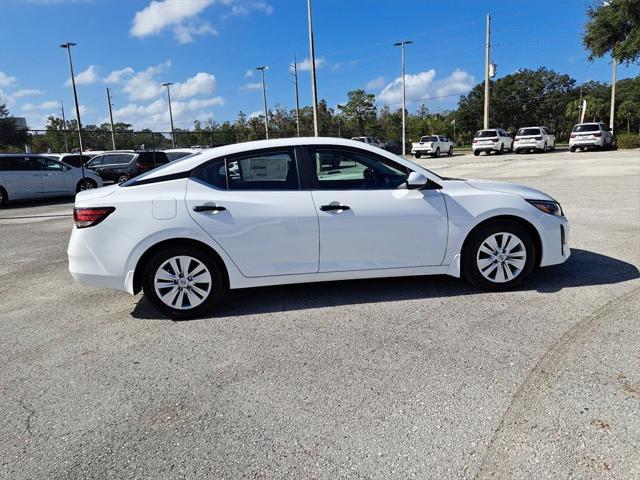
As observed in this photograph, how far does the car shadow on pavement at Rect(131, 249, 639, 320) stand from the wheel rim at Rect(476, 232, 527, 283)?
0.23 metres

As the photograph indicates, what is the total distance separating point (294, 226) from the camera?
4410 millimetres

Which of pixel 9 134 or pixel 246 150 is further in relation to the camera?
pixel 9 134

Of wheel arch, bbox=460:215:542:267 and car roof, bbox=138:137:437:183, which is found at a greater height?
car roof, bbox=138:137:437:183

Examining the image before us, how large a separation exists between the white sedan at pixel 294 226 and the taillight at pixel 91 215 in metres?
0.01

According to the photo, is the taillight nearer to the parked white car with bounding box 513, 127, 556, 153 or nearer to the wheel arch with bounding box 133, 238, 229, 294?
the wheel arch with bounding box 133, 238, 229, 294

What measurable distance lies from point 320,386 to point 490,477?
1207mm

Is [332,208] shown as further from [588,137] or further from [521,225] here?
[588,137]

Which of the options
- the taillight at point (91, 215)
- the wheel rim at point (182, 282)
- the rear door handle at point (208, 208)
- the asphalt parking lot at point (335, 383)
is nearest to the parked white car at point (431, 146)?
the asphalt parking lot at point (335, 383)

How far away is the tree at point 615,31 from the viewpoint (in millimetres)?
24969

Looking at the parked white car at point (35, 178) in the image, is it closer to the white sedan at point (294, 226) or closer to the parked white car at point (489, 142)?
the white sedan at point (294, 226)

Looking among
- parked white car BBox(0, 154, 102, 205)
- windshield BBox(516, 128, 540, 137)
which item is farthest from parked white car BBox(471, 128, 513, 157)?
parked white car BBox(0, 154, 102, 205)

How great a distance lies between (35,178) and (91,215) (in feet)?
42.4

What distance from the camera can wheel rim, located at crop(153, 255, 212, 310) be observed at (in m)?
4.37

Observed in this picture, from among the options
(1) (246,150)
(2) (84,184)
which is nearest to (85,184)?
(2) (84,184)
